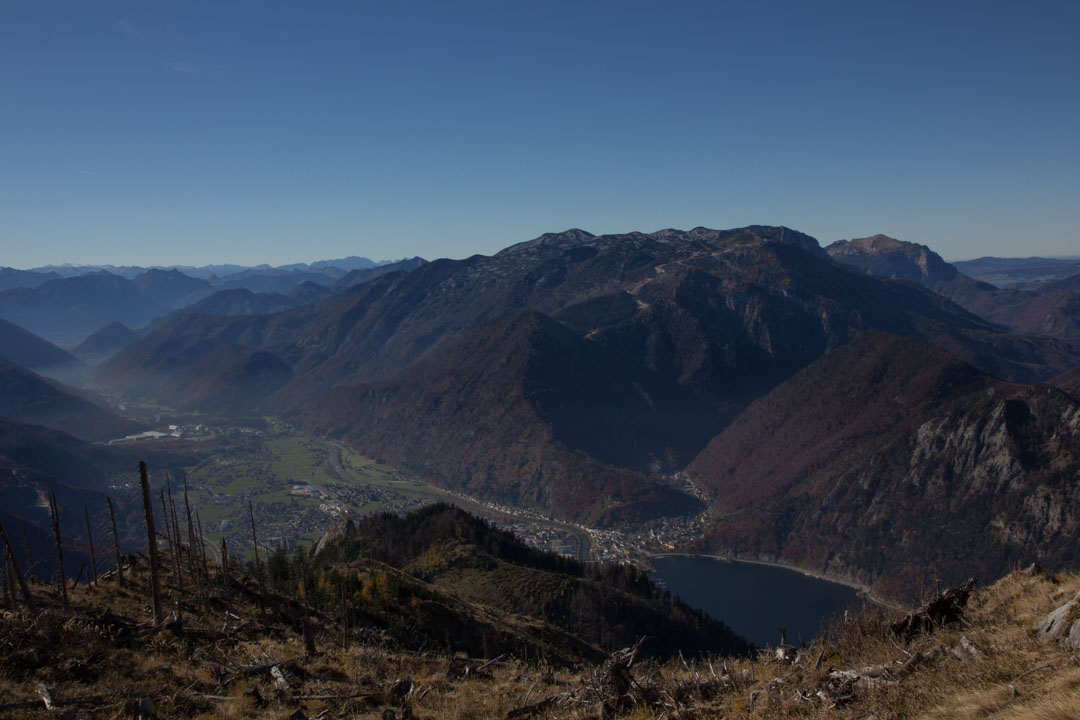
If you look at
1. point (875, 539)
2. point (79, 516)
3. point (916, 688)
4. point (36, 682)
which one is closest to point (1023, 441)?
point (875, 539)

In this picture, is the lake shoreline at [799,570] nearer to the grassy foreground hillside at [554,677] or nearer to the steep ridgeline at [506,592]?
the steep ridgeline at [506,592]

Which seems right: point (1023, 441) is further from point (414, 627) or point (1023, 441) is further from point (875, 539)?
point (414, 627)

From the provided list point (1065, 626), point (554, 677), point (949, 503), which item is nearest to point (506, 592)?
point (554, 677)

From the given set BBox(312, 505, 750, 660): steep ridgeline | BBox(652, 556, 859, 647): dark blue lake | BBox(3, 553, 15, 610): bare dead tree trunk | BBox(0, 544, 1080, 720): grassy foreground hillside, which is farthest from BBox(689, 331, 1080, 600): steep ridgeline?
BBox(3, 553, 15, 610): bare dead tree trunk

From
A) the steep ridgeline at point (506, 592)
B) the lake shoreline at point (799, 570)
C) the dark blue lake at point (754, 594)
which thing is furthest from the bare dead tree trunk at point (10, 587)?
the lake shoreline at point (799, 570)

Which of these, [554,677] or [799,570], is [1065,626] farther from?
[799,570]

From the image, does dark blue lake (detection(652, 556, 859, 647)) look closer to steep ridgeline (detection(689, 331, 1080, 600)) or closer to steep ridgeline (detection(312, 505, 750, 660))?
steep ridgeline (detection(689, 331, 1080, 600))
